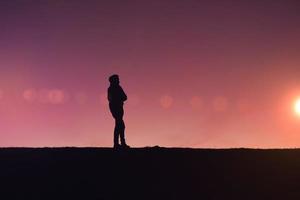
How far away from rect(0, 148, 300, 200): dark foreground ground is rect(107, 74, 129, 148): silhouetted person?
63 centimetres

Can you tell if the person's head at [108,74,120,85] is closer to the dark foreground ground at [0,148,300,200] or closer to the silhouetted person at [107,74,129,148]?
the silhouetted person at [107,74,129,148]

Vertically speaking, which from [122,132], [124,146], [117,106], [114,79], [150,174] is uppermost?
[114,79]

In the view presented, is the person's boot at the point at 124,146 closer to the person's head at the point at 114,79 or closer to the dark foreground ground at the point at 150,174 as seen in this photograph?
the dark foreground ground at the point at 150,174

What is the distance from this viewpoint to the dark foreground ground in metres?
14.3

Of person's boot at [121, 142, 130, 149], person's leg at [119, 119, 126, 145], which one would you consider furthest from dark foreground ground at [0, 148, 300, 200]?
person's leg at [119, 119, 126, 145]

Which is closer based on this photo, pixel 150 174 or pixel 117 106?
pixel 150 174

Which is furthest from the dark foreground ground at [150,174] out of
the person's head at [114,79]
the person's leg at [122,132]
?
the person's head at [114,79]

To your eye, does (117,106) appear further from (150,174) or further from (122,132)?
(150,174)

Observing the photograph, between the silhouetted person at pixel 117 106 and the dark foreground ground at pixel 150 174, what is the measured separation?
63 cm

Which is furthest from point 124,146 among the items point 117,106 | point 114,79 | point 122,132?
point 114,79

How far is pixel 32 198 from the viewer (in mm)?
13891

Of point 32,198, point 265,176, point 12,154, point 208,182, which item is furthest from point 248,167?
point 12,154

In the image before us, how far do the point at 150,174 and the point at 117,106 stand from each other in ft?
12.5

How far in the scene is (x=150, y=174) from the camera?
15734 millimetres
